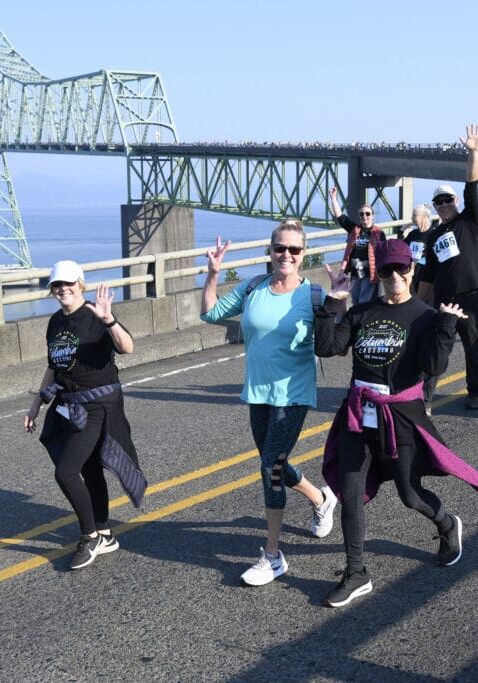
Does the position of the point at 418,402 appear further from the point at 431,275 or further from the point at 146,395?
the point at 146,395

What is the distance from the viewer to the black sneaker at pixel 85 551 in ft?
18.4

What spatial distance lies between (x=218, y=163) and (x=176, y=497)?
8786 cm

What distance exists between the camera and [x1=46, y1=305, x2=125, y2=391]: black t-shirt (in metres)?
5.71

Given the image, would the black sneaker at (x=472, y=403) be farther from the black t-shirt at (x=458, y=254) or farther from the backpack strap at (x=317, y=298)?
the backpack strap at (x=317, y=298)

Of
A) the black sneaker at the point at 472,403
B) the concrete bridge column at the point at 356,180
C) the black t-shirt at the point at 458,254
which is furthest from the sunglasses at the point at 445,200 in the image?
the concrete bridge column at the point at 356,180

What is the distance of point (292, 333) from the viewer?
205 inches

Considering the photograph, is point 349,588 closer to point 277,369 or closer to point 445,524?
point 445,524

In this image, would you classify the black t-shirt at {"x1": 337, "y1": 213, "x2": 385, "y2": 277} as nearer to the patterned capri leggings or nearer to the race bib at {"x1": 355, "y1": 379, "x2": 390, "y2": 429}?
the patterned capri leggings

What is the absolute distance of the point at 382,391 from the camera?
16.4 ft

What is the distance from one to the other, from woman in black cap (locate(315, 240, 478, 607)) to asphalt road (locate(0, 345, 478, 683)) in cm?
34

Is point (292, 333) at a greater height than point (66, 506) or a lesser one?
greater

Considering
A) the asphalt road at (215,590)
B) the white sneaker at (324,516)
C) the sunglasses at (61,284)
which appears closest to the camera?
the asphalt road at (215,590)

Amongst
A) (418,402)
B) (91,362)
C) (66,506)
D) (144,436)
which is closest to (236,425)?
(144,436)

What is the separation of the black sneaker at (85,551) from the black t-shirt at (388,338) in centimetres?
171
